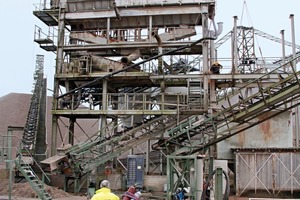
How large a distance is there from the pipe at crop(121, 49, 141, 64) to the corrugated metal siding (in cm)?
939

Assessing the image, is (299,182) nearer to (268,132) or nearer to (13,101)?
(268,132)

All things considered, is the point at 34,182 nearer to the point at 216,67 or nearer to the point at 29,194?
the point at 29,194

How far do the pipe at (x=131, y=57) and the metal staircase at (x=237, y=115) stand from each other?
7460 millimetres

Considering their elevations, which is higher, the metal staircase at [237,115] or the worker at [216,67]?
the worker at [216,67]

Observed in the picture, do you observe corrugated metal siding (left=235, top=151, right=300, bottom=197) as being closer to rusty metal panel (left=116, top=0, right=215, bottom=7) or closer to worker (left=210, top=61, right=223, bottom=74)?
worker (left=210, top=61, right=223, bottom=74)

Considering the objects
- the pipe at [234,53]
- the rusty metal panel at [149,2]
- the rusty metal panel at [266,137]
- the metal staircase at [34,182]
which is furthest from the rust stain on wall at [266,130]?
the metal staircase at [34,182]

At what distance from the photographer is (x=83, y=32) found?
27.4m

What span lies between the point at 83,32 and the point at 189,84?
8.37m

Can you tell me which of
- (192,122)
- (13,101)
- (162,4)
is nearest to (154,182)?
(192,122)

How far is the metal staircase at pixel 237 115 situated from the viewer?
16.2 m

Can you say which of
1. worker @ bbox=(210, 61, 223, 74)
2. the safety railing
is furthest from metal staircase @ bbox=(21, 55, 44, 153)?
worker @ bbox=(210, 61, 223, 74)

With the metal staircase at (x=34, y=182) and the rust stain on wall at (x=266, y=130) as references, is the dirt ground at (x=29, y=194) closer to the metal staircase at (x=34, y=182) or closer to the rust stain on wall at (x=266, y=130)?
the metal staircase at (x=34, y=182)

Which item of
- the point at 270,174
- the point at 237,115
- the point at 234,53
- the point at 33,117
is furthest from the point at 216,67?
the point at 33,117

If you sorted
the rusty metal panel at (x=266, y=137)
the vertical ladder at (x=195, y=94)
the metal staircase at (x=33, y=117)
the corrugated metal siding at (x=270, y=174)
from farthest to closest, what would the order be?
the metal staircase at (x=33, y=117) < the rusty metal panel at (x=266, y=137) < the vertical ladder at (x=195, y=94) < the corrugated metal siding at (x=270, y=174)
